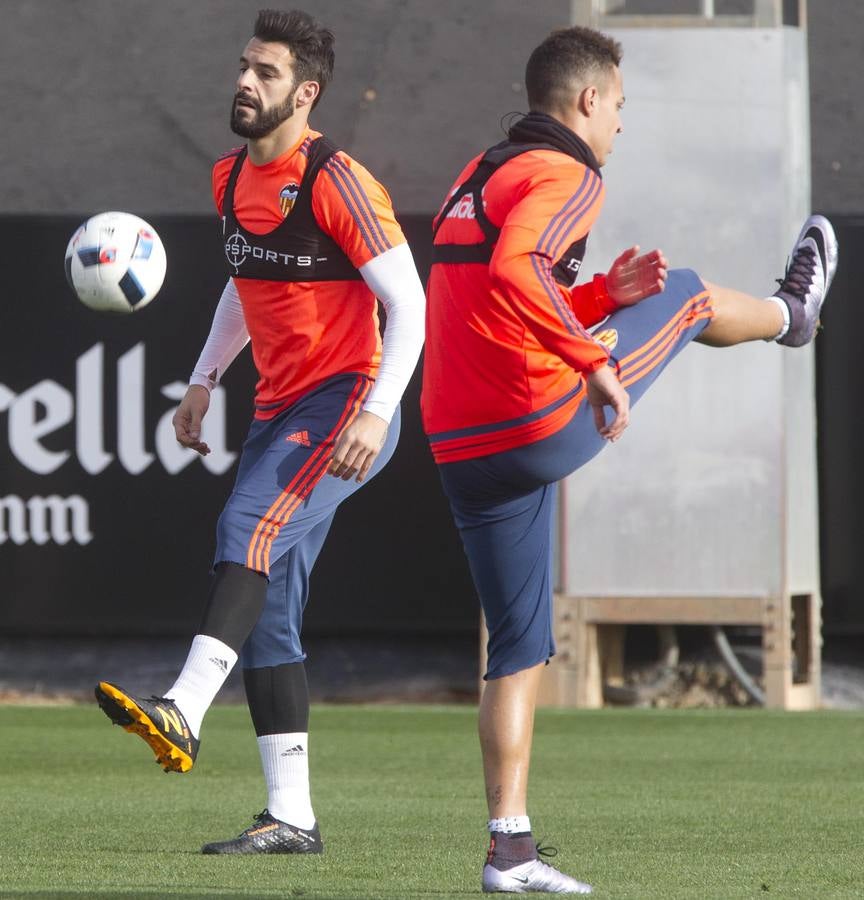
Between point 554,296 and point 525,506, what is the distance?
1.65 feet

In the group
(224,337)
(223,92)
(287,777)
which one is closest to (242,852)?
(287,777)

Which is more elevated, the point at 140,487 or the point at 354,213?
the point at 354,213

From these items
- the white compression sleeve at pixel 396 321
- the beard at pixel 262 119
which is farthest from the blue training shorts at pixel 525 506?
the beard at pixel 262 119

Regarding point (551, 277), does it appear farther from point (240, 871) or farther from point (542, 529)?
point (240, 871)

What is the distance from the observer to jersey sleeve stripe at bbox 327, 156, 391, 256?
4.16 m

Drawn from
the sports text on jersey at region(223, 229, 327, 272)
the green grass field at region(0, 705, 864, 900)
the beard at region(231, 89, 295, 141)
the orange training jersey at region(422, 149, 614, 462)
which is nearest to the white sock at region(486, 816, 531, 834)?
the green grass field at region(0, 705, 864, 900)

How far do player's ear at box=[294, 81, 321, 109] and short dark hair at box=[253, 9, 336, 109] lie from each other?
11 millimetres

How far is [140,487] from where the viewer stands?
9750mm

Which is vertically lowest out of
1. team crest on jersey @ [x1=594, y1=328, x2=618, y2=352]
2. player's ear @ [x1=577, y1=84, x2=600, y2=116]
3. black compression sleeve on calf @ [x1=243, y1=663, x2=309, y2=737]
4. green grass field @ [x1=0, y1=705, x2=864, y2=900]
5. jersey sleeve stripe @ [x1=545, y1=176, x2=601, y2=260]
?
green grass field @ [x1=0, y1=705, x2=864, y2=900]

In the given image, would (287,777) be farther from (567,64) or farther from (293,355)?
(567,64)

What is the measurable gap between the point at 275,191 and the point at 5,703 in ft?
20.8

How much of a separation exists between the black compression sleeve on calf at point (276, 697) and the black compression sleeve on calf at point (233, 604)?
61 centimetres

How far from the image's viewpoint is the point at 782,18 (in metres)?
9.20

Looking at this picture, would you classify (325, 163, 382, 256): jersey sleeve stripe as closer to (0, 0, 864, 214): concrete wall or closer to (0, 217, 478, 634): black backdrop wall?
(0, 217, 478, 634): black backdrop wall
